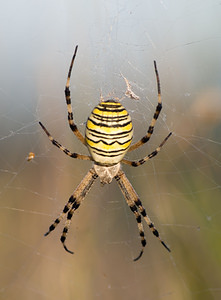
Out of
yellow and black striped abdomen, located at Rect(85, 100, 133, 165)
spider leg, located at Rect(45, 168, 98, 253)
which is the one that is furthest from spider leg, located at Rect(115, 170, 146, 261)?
yellow and black striped abdomen, located at Rect(85, 100, 133, 165)

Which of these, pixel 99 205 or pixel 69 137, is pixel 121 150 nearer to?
pixel 69 137

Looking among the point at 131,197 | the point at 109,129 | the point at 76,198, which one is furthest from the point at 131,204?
the point at 109,129

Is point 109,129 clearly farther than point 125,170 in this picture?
No

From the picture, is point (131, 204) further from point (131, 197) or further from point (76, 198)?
point (76, 198)

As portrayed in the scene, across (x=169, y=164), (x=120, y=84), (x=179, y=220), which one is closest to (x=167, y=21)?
(x=120, y=84)

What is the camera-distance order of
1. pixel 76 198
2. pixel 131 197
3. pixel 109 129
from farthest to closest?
pixel 131 197 < pixel 76 198 < pixel 109 129

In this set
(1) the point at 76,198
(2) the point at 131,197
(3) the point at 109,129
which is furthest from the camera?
(2) the point at 131,197

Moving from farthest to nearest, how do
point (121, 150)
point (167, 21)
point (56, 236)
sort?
point (56, 236), point (167, 21), point (121, 150)

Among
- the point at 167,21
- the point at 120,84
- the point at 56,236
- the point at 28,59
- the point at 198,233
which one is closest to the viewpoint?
the point at 167,21

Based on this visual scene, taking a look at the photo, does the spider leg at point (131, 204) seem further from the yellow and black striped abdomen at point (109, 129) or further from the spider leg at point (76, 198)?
the yellow and black striped abdomen at point (109, 129)
